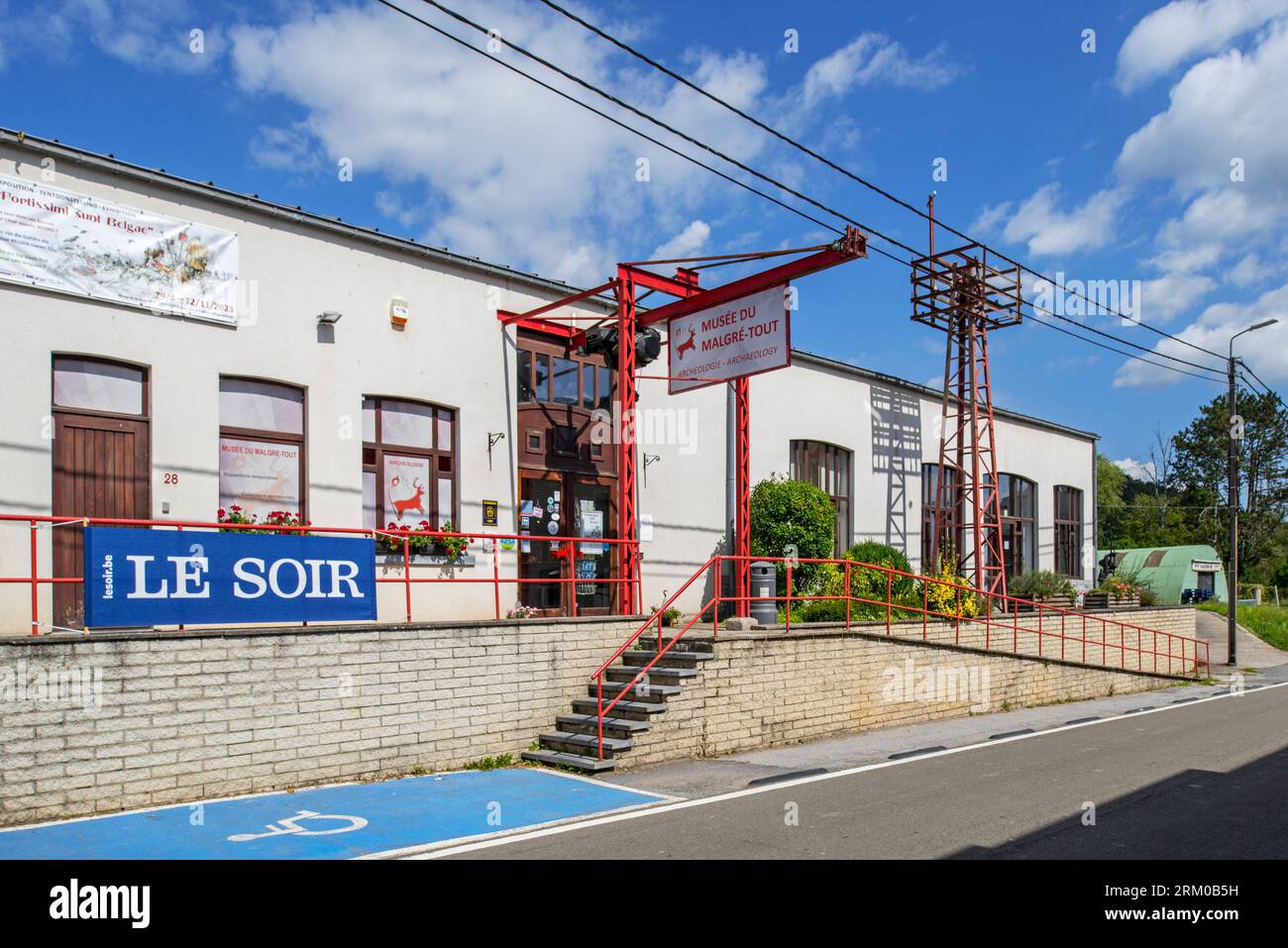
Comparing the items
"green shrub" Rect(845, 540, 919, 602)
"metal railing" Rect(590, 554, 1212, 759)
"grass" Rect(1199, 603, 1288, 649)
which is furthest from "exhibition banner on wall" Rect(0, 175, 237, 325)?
"grass" Rect(1199, 603, 1288, 649)

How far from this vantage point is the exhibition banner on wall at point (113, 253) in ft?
36.9

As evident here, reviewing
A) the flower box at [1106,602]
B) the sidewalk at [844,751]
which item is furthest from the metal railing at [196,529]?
the flower box at [1106,602]

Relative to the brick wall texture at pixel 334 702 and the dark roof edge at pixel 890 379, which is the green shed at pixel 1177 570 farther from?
the brick wall texture at pixel 334 702

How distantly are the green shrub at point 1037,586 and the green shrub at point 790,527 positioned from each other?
869cm

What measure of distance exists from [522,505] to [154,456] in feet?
18.3

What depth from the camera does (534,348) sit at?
1642cm

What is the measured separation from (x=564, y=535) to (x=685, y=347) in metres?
3.68

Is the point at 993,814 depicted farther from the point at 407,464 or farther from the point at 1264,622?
the point at 1264,622

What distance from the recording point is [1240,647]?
1348 inches

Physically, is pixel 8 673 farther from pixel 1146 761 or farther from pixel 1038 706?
pixel 1038 706

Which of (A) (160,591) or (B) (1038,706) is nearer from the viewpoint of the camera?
(A) (160,591)

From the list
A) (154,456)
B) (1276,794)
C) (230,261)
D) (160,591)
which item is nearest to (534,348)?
(230,261)

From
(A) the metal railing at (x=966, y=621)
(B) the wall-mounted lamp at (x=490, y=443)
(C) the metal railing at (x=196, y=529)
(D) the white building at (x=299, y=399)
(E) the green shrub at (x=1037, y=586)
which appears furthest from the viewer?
(E) the green shrub at (x=1037, y=586)
